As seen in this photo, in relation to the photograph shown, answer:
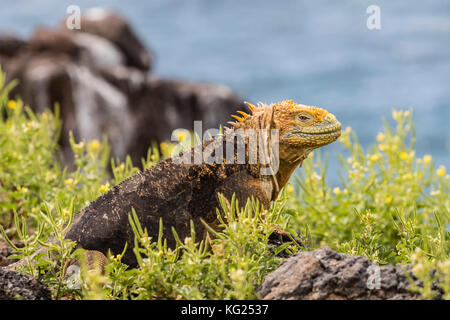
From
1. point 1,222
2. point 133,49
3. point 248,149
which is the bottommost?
point 1,222

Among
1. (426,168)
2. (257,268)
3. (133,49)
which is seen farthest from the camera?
(133,49)

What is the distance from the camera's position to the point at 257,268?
245 cm

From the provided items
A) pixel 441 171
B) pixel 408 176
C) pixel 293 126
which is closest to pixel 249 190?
pixel 293 126

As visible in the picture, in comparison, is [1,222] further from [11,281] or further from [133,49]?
[133,49]

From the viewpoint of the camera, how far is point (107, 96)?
417 inches

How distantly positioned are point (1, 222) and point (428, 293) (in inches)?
127

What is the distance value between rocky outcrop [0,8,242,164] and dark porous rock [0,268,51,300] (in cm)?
739

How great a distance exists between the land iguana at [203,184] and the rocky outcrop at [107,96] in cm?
695

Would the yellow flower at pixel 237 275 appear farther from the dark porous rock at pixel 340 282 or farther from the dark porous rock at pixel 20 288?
the dark porous rock at pixel 20 288

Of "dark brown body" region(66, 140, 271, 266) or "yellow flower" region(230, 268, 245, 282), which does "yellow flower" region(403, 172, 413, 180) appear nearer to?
"dark brown body" region(66, 140, 271, 266)

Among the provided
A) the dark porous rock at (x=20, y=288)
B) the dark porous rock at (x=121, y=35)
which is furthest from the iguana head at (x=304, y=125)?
the dark porous rock at (x=121, y=35)

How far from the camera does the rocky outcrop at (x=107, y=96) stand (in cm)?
1012

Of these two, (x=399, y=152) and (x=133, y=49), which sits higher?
(x=133, y=49)
